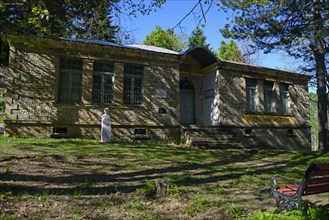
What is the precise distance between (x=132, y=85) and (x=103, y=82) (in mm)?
1363

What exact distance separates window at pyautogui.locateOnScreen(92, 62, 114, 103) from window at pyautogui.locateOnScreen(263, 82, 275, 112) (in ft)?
30.9

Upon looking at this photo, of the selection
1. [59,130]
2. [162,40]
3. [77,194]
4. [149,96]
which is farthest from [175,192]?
[162,40]

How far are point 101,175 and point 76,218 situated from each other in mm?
2582

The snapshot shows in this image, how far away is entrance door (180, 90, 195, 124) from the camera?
621 inches

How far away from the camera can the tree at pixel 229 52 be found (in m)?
37.4

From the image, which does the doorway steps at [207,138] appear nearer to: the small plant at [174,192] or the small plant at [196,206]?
the small plant at [174,192]

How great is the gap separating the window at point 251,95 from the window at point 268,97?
0.88m

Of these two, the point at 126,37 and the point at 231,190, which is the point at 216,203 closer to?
the point at 231,190

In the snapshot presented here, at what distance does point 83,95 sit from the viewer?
1210 centimetres

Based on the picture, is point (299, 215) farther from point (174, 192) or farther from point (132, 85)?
point (132, 85)

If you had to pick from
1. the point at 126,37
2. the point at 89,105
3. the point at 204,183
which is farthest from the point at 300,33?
the point at 89,105

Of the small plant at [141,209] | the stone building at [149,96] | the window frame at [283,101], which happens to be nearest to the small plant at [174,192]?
the small plant at [141,209]

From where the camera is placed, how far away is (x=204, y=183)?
580 centimetres

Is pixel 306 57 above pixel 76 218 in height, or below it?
above
